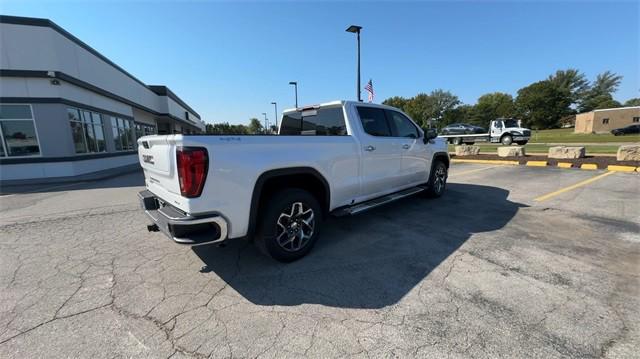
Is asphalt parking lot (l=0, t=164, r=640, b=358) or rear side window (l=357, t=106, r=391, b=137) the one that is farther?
rear side window (l=357, t=106, r=391, b=137)

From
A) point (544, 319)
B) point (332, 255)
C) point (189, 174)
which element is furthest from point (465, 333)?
point (189, 174)

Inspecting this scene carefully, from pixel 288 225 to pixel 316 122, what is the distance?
6.72ft

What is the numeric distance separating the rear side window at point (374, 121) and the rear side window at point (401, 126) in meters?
0.21

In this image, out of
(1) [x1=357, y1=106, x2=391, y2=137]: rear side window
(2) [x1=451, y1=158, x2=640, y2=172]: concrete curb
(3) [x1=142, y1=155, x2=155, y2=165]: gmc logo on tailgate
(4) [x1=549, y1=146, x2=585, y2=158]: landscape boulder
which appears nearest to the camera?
(3) [x1=142, y1=155, x2=155, y2=165]: gmc logo on tailgate

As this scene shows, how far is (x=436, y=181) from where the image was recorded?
20.2 ft

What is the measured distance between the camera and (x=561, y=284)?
107 inches

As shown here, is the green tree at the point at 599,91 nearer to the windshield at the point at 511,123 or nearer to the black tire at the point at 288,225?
the windshield at the point at 511,123

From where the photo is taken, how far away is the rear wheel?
598 cm

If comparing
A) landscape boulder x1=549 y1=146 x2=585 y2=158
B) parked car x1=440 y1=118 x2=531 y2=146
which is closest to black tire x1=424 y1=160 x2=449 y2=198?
landscape boulder x1=549 y1=146 x2=585 y2=158

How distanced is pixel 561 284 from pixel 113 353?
159 inches

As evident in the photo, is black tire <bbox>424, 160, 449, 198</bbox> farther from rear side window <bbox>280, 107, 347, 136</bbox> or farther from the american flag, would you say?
the american flag

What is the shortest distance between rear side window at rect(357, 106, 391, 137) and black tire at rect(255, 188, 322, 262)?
5.29ft

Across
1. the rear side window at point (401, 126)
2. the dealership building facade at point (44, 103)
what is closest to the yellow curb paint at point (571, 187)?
the rear side window at point (401, 126)

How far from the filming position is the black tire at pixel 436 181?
5.98 m
